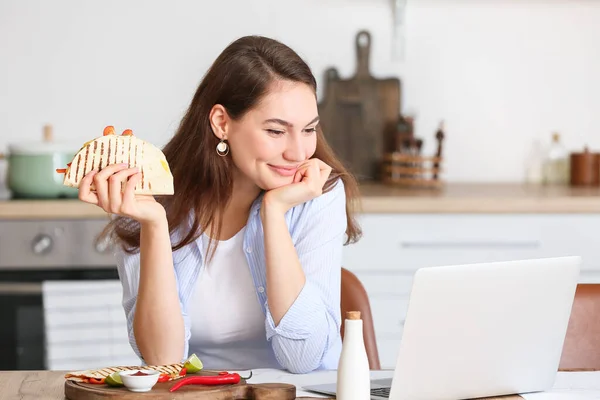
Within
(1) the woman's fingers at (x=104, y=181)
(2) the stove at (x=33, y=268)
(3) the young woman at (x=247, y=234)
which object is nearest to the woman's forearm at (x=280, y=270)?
(3) the young woman at (x=247, y=234)

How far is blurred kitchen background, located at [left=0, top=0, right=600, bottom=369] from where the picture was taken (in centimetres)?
344

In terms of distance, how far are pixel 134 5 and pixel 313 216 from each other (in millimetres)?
1885

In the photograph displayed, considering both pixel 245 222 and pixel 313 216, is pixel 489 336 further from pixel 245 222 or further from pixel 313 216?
pixel 245 222

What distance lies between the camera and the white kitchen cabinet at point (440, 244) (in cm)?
294

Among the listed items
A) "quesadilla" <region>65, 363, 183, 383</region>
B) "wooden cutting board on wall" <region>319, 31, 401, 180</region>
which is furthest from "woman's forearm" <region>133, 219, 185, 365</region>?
"wooden cutting board on wall" <region>319, 31, 401, 180</region>

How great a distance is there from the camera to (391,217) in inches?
116

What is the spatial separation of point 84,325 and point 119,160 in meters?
1.55

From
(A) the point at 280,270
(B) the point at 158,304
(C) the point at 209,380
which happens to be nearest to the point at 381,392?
(C) the point at 209,380

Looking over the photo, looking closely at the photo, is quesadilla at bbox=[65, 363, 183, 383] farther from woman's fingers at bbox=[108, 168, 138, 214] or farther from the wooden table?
woman's fingers at bbox=[108, 168, 138, 214]

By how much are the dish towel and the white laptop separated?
Answer: 1.59 metres

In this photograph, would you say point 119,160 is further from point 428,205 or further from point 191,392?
point 428,205

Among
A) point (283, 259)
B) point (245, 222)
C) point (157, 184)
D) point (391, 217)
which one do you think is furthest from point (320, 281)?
point (391, 217)

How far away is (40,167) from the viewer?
2975 millimetres

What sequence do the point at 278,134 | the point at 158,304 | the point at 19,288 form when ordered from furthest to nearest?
the point at 19,288 < the point at 278,134 < the point at 158,304
